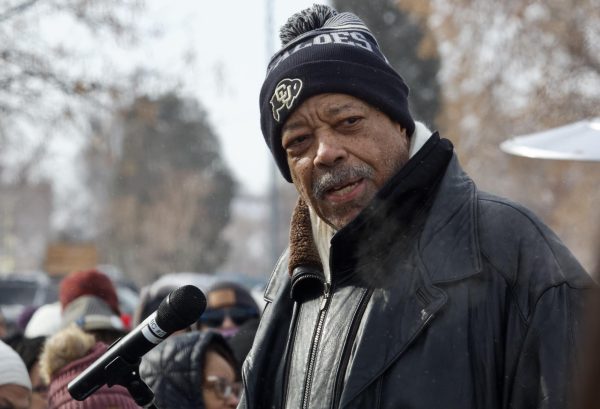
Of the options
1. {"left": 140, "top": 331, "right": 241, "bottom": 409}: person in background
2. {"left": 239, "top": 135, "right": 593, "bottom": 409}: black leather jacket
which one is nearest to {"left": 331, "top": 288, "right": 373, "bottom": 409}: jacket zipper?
{"left": 239, "top": 135, "right": 593, "bottom": 409}: black leather jacket

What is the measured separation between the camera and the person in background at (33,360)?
216 inches

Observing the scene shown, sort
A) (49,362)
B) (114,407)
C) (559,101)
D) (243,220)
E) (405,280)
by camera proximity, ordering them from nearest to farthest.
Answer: (405,280), (114,407), (49,362), (559,101), (243,220)

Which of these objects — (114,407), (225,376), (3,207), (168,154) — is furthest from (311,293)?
(3,207)

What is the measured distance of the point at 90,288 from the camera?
23.0 ft

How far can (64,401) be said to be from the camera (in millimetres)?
4262

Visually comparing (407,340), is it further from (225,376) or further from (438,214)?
(225,376)

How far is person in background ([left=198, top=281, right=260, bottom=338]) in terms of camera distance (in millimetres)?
6770

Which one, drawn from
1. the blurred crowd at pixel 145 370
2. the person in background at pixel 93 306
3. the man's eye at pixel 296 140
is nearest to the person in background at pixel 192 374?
the blurred crowd at pixel 145 370

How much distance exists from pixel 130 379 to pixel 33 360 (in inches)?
120

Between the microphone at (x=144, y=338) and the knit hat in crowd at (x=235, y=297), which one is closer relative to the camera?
the microphone at (x=144, y=338)

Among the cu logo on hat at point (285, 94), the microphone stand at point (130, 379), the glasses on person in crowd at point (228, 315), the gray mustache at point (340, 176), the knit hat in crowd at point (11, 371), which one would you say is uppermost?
the glasses on person in crowd at point (228, 315)

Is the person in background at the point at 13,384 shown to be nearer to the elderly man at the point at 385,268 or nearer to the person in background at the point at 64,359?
the person in background at the point at 64,359

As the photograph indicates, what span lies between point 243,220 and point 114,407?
12832 centimetres

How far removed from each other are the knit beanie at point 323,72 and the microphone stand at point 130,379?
65 cm
